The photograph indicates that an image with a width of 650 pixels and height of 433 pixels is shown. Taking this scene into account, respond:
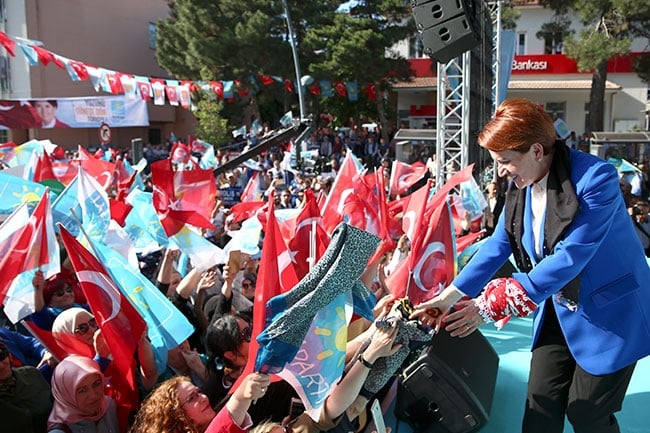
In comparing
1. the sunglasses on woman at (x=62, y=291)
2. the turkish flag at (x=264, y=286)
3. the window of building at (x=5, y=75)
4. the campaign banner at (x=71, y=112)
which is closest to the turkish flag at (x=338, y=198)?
the sunglasses on woman at (x=62, y=291)

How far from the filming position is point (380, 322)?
2.37 m

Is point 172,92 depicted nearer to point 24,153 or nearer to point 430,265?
point 24,153

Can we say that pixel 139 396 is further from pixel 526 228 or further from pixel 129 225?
Answer: pixel 129 225

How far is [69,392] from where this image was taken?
2.83m

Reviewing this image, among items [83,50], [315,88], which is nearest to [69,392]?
[315,88]

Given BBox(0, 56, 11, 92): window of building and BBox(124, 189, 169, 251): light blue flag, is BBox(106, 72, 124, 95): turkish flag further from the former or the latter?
BBox(0, 56, 11, 92): window of building

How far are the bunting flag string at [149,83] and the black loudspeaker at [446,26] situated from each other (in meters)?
11.3

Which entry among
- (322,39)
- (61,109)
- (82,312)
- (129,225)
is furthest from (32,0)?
(82,312)

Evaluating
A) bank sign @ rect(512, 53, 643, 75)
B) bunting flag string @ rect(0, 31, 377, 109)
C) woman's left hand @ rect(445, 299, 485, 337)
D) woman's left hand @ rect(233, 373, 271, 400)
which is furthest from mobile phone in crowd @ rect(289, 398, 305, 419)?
bank sign @ rect(512, 53, 643, 75)

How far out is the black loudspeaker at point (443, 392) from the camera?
2982 mm

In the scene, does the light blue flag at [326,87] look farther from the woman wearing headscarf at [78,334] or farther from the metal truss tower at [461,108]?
the woman wearing headscarf at [78,334]

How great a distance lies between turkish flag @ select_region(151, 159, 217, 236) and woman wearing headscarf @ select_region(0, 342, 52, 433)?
2.39 metres

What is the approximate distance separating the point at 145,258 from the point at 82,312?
2437 mm

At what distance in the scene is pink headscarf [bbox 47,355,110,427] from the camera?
2.83 metres
